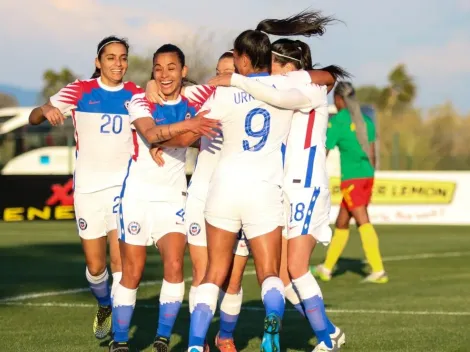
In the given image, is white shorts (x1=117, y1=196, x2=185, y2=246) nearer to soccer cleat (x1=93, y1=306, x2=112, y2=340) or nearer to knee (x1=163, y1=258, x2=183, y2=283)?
knee (x1=163, y1=258, x2=183, y2=283)

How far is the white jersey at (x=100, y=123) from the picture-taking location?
29.9ft

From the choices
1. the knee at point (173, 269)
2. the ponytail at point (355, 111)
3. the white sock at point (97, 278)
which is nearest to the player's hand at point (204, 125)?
the knee at point (173, 269)

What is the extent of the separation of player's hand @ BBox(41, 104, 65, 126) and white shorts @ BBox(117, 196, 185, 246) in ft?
2.76

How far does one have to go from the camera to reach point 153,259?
17.3 m

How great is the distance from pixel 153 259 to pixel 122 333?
8.98 m

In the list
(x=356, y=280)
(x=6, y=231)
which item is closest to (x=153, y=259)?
(x=356, y=280)

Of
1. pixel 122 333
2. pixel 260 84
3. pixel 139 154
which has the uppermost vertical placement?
pixel 260 84

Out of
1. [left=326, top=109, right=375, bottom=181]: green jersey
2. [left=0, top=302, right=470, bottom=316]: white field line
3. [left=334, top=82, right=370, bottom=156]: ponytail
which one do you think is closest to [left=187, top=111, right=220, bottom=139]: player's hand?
[left=0, top=302, right=470, bottom=316]: white field line

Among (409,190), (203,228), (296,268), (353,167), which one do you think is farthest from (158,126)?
(409,190)

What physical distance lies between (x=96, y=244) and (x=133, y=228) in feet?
4.21

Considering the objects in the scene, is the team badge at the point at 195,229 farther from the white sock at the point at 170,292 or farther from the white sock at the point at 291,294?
the white sock at the point at 291,294

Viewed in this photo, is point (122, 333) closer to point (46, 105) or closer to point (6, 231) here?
point (46, 105)

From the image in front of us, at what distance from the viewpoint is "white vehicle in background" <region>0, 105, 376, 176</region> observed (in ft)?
126

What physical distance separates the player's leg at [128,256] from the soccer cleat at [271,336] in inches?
53.3
